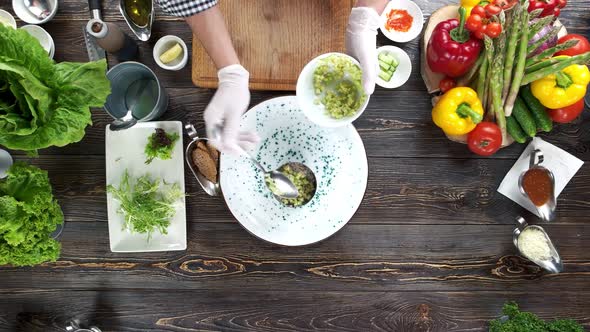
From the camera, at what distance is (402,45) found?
1.55 metres

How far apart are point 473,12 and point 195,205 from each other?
3.40 feet

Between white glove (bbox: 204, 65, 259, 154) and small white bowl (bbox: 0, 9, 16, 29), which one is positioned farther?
small white bowl (bbox: 0, 9, 16, 29)

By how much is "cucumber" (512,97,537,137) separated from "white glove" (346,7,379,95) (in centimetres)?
48

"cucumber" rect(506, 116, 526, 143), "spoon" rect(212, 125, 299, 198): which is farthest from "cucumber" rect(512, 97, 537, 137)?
"spoon" rect(212, 125, 299, 198)

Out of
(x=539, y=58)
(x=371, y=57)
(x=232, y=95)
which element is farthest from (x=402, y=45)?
(x=232, y=95)

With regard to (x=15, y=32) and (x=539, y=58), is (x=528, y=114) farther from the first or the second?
(x=15, y=32)

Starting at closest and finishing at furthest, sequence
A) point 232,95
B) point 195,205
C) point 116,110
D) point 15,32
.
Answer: point 15,32, point 232,95, point 116,110, point 195,205

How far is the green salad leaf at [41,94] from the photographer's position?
3.79 feet

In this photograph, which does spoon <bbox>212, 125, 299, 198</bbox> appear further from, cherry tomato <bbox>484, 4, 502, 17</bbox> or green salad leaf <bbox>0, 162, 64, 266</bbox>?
cherry tomato <bbox>484, 4, 502, 17</bbox>

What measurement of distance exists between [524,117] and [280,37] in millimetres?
791

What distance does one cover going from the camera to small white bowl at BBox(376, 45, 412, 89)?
4.91ft

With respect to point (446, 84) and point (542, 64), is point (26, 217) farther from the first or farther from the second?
point (542, 64)

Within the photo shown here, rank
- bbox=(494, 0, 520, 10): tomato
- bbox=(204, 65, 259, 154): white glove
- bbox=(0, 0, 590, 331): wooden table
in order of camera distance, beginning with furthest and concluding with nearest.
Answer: bbox=(0, 0, 590, 331): wooden table → bbox=(494, 0, 520, 10): tomato → bbox=(204, 65, 259, 154): white glove

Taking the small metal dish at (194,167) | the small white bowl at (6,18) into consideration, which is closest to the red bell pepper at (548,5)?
the small metal dish at (194,167)
